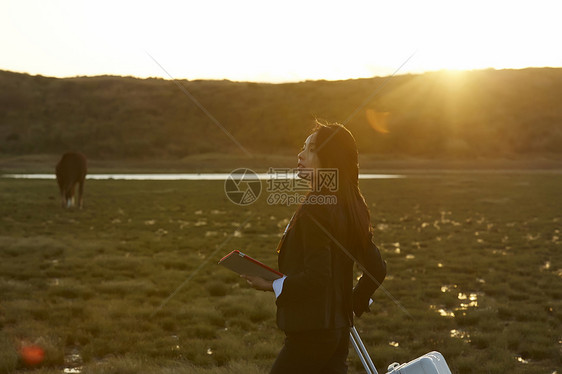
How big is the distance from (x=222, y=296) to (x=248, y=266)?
5.92 m

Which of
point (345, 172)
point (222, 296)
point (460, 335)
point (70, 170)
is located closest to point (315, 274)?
point (345, 172)

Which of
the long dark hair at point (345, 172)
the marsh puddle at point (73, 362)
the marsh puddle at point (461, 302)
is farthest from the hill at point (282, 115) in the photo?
the long dark hair at point (345, 172)

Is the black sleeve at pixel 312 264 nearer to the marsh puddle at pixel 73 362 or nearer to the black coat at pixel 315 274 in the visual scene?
the black coat at pixel 315 274

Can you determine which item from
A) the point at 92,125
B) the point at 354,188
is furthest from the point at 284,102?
the point at 354,188

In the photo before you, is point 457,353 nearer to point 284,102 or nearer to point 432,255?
point 432,255

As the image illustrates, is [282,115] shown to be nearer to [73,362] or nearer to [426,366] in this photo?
[73,362]

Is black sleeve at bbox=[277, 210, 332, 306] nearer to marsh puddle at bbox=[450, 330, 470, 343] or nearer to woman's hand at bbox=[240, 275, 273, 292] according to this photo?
woman's hand at bbox=[240, 275, 273, 292]

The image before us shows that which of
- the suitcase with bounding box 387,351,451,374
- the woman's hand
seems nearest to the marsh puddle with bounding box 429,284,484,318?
the suitcase with bounding box 387,351,451,374

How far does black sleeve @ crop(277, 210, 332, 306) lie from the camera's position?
2520 mm

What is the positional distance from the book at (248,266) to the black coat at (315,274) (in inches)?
2.8

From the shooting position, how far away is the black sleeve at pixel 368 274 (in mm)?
2771

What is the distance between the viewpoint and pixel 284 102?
10638cm

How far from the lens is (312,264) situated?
2.53m

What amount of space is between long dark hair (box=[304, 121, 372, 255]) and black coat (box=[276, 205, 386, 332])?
5 centimetres
